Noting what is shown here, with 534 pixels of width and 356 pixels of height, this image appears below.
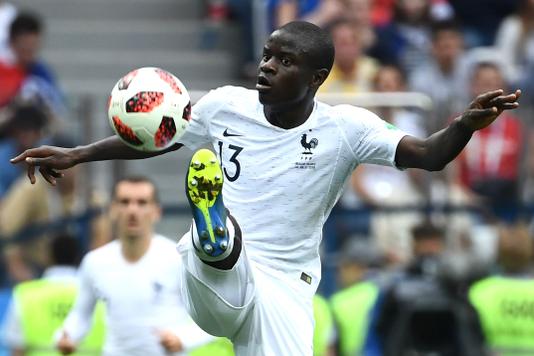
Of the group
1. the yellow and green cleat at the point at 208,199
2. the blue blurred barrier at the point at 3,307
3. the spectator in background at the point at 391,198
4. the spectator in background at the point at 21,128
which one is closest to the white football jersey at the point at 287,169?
the yellow and green cleat at the point at 208,199

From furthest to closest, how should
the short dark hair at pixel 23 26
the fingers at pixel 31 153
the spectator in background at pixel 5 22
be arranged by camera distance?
1. the spectator in background at pixel 5 22
2. the short dark hair at pixel 23 26
3. the fingers at pixel 31 153

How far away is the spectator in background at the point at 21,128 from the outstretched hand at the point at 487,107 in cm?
613

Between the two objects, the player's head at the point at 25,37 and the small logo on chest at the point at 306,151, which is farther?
the player's head at the point at 25,37

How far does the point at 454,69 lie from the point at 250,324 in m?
6.45

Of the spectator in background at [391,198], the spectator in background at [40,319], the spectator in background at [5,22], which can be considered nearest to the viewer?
the spectator in background at [40,319]

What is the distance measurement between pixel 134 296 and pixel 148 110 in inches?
135

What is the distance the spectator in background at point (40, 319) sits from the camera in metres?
11.9

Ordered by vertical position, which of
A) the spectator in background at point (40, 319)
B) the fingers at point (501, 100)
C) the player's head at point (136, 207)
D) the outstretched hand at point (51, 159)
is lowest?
the spectator in background at point (40, 319)

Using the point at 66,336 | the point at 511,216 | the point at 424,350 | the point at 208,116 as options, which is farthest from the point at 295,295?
the point at 511,216

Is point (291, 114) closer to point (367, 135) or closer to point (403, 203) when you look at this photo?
point (367, 135)

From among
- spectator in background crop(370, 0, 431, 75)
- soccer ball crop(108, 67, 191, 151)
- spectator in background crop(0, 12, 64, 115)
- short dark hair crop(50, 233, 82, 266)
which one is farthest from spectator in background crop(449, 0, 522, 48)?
soccer ball crop(108, 67, 191, 151)

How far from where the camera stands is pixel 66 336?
1000 cm

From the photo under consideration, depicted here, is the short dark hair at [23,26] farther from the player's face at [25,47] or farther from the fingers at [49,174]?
the fingers at [49,174]

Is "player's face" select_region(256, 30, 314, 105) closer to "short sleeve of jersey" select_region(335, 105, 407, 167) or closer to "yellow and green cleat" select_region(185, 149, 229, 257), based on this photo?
"short sleeve of jersey" select_region(335, 105, 407, 167)
